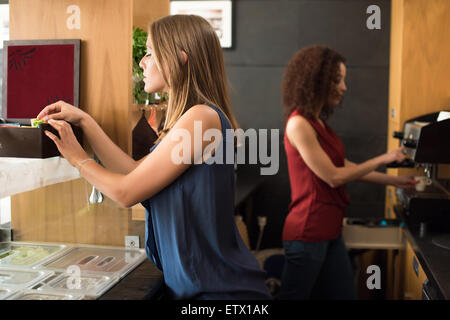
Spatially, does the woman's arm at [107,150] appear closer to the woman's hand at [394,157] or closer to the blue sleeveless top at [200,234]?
the blue sleeveless top at [200,234]

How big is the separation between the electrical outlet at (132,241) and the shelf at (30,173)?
276 millimetres

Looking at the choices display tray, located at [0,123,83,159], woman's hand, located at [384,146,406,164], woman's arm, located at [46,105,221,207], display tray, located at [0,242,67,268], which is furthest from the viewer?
woman's hand, located at [384,146,406,164]

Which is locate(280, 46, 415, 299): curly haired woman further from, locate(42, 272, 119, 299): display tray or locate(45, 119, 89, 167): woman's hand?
locate(45, 119, 89, 167): woman's hand

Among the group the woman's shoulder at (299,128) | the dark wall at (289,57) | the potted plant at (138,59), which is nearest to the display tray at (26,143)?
the potted plant at (138,59)

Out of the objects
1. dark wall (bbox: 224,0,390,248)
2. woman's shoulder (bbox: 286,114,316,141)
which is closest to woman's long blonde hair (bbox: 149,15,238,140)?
woman's shoulder (bbox: 286,114,316,141)

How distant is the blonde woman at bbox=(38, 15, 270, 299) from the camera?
1161 millimetres

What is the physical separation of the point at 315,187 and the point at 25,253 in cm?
116

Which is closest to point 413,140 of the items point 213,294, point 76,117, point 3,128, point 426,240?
point 426,240

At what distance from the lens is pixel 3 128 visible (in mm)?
1276

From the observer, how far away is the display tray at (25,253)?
1.37m

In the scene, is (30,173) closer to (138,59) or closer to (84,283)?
(84,283)

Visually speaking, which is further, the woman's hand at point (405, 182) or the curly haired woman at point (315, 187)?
the woman's hand at point (405, 182)

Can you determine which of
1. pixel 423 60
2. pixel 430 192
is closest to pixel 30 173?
pixel 430 192

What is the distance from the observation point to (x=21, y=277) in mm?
1285
